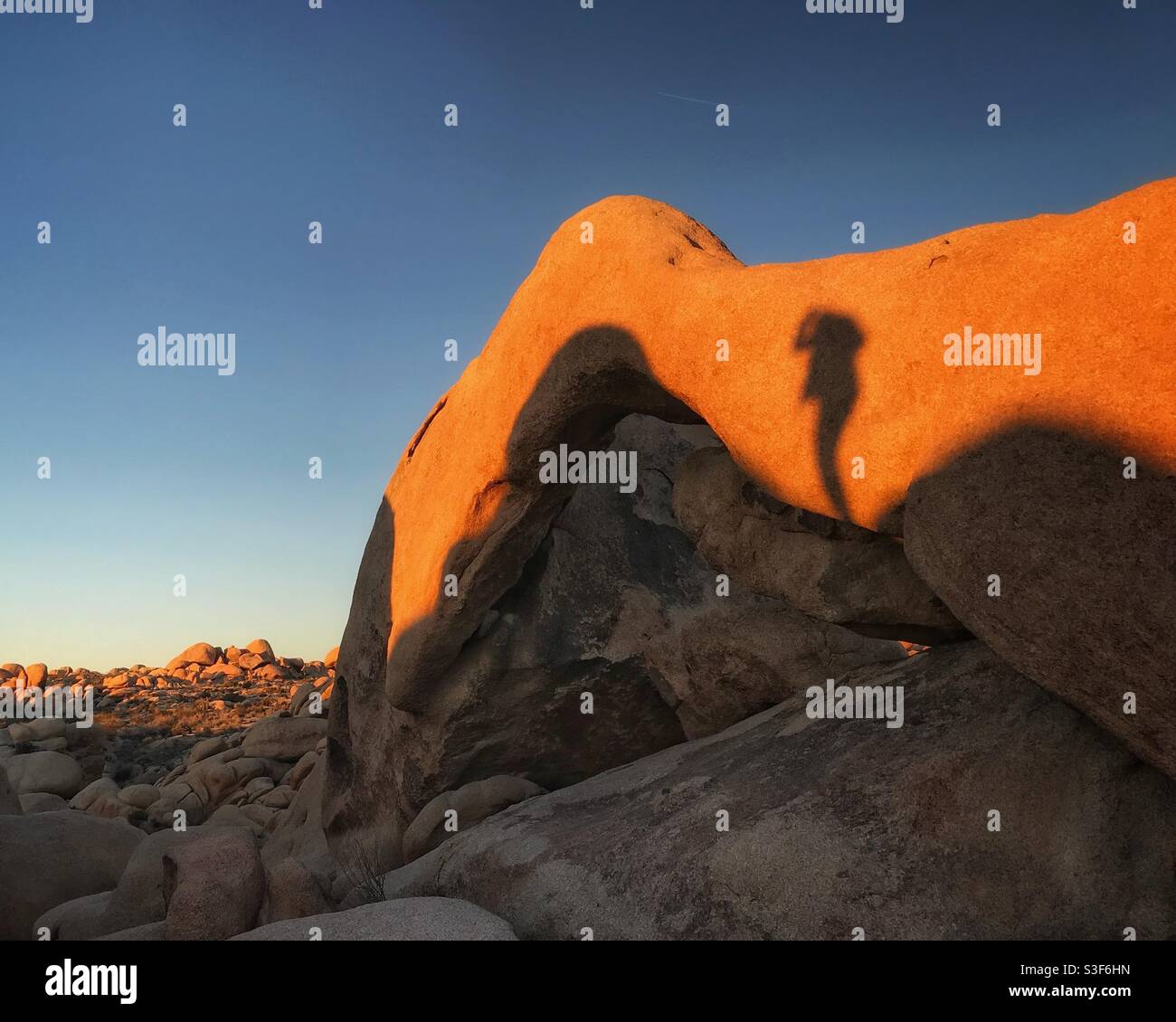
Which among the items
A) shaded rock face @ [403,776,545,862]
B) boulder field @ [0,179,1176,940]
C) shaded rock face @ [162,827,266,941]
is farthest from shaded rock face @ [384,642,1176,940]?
shaded rock face @ [403,776,545,862]

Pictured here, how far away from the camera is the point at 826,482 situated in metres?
5.57

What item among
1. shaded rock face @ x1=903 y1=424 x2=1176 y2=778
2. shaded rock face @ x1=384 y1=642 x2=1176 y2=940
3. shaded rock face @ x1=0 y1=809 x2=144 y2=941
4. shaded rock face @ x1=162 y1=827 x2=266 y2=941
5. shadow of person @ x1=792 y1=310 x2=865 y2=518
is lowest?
shaded rock face @ x1=0 y1=809 x2=144 y2=941

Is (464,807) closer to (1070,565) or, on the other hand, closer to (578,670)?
(578,670)

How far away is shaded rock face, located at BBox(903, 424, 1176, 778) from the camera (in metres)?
4.14

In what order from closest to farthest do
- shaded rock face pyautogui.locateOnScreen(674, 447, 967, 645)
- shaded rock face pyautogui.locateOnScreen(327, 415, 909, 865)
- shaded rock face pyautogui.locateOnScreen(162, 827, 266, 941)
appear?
shaded rock face pyautogui.locateOnScreen(162, 827, 266, 941)
shaded rock face pyautogui.locateOnScreen(674, 447, 967, 645)
shaded rock face pyautogui.locateOnScreen(327, 415, 909, 865)

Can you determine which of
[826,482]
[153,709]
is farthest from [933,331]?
[153,709]

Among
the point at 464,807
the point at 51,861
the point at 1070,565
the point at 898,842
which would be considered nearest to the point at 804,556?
the point at 898,842

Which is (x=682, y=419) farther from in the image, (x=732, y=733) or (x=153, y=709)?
(x=153, y=709)

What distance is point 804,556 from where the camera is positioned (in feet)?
22.9

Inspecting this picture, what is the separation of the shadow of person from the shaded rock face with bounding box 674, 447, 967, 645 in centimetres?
109

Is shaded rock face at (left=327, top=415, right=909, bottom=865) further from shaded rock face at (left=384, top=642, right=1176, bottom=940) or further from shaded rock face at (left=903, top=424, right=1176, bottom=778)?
shaded rock face at (left=903, top=424, right=1176, bottom=778)

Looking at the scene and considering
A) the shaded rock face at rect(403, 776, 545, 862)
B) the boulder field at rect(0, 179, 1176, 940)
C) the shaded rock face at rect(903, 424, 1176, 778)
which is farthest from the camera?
the shaded rock face at rect(403, 776, 545, 862)

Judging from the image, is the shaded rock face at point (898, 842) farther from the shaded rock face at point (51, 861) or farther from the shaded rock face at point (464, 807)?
the shaded rock face at point (51, 861)

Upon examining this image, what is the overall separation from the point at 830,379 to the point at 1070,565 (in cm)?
162
